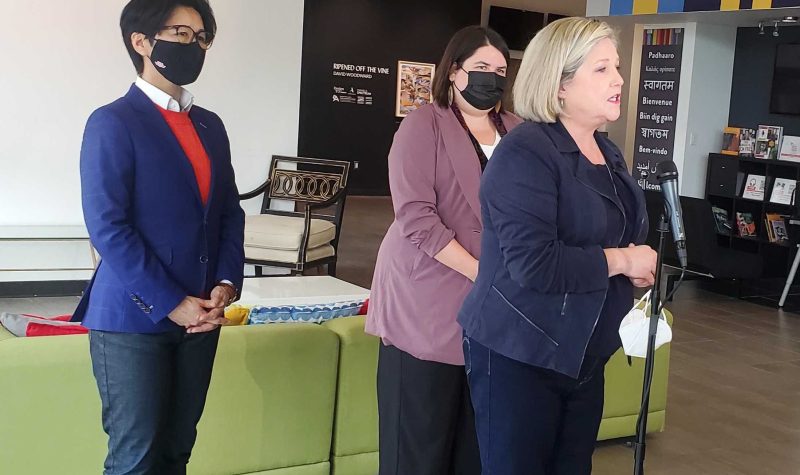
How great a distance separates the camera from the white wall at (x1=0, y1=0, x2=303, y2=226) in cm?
657

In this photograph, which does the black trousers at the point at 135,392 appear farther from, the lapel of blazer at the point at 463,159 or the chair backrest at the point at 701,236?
the chair backrest at the point at 701,236

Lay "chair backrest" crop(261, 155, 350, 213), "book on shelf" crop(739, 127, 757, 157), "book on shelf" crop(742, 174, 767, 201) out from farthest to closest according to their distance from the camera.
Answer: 1. "book on shelf" crop(739, 127, 757, 157)
2. "book on shelf" crop(742, 174, 767, 201)
3. "chair backrest" crop(261, 155, 350, 213)

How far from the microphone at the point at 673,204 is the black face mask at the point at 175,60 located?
1159mm

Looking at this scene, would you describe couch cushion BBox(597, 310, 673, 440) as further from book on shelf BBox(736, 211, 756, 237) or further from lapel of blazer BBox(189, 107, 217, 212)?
book on shelf BBox(736, 211, 756, 237)

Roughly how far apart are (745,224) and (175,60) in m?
7.91

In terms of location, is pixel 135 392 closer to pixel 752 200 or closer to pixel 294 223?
pixel 294 223

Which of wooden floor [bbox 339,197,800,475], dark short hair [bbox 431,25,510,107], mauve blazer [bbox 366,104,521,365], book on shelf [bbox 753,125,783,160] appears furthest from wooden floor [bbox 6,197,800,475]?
dark short hair [bbox 431,25,510,107]

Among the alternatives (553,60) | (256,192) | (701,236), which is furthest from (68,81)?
(553,60)

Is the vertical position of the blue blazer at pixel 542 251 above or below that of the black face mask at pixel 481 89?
below

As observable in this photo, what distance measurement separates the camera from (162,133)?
2213 mm

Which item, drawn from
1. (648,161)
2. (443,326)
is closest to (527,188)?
(443,326)

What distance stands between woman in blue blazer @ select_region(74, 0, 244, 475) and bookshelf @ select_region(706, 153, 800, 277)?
286 inches

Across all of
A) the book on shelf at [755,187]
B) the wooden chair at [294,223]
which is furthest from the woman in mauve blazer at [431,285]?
the book on shelf at [755,187]

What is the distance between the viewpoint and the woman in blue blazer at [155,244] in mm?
2131
